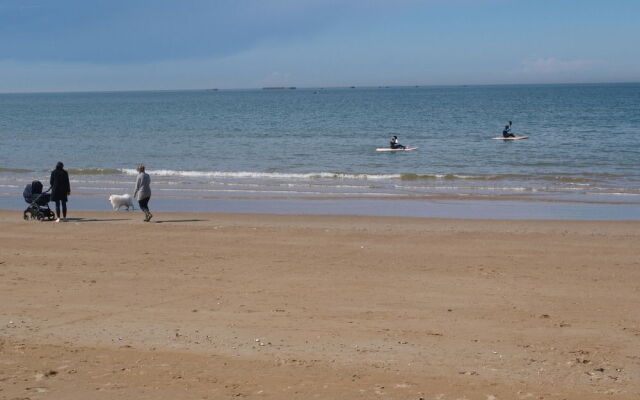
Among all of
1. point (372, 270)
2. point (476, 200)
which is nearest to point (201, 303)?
point (372, 270)

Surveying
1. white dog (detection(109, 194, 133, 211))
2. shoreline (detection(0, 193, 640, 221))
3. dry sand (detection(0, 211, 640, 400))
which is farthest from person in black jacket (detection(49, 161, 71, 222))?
shoreline (detection(0, 193, 640, 221))

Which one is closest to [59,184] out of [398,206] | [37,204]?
[37,204]

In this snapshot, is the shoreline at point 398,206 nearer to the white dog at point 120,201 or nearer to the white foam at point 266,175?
the white dog at point 120,201

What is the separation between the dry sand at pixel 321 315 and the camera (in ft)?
22.8

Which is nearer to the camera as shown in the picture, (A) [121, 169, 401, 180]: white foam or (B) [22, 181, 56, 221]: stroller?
(B) [22, 181, 56, 221]: stroller

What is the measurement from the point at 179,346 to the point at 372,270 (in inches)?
178

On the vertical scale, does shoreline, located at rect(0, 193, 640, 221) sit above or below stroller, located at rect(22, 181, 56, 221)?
below

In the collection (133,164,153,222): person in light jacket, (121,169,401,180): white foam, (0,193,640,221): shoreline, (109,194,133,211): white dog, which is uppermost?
(133,164,153,222): person in light jacket

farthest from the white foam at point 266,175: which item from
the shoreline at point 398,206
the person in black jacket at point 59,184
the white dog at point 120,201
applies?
the person in black jacket at point 59,184

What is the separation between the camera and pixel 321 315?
30.1 feet

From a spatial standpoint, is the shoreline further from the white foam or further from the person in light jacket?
the white foam

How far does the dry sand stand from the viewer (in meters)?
6.95

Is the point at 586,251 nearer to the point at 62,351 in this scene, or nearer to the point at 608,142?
the point at 62,351

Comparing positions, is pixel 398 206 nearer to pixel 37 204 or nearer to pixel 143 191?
pixel 143 191
